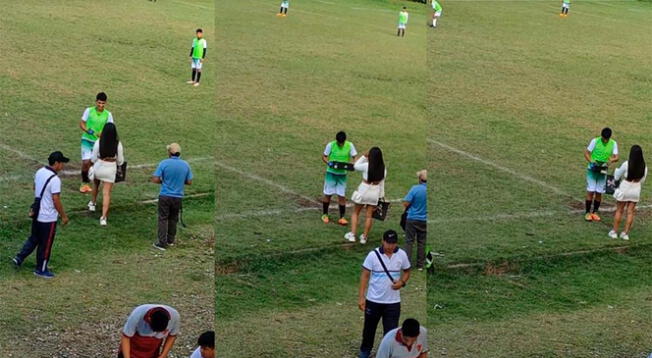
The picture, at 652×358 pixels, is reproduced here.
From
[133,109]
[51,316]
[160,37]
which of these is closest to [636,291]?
[51,316]

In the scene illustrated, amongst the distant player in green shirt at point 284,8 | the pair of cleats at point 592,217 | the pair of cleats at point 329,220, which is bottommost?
the pair of cleats at point 592,217

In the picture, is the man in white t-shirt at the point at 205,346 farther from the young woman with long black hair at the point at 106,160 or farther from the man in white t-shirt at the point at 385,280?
the young woman with long black hair at the point at 106,160

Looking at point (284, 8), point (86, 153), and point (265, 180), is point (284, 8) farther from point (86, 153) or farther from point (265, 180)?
point (265, 180)

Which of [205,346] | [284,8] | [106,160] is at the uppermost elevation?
[284,8]

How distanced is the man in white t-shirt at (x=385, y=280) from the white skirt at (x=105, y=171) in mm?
2925

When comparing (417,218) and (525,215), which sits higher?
(417,218)

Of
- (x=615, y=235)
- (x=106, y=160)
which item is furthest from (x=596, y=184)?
(x=106, y=160)

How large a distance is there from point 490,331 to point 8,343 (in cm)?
337

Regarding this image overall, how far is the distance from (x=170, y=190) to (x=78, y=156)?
245 centimetres

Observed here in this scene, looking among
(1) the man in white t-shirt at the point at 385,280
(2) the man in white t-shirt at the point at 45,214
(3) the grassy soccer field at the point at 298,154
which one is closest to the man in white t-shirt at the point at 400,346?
(1) the man in white t-shirt at the point at 385,280

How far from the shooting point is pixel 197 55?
14.2 m

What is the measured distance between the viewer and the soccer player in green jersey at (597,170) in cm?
1148

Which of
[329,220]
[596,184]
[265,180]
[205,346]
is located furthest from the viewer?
[596,184]

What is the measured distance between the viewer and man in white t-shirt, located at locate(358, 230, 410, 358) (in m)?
8.39
